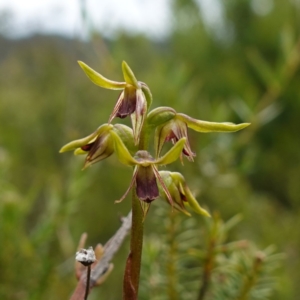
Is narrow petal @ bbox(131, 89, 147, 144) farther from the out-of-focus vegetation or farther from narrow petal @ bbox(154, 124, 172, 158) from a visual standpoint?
the out-of-focus vegetation

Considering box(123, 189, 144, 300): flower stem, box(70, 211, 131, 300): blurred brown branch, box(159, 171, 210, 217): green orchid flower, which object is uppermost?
box(159, 171, 210, 217): green orchid flower

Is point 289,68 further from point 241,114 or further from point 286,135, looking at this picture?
point 286,135

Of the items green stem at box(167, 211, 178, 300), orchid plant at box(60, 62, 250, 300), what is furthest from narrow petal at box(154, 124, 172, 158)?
green stem at box(167, 211, 178, 300)

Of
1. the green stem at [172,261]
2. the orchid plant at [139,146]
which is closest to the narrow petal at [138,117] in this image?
the orchid plant at [139,146]

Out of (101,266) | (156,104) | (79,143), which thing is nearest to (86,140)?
(79,143)

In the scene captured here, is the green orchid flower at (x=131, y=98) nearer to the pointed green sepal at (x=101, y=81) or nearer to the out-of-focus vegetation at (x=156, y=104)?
the pointed green sepal at (x=101, y=81)
